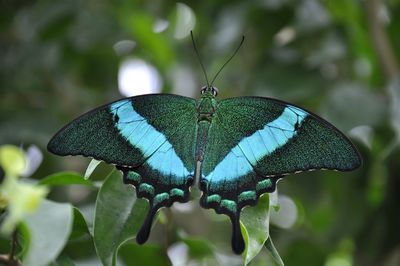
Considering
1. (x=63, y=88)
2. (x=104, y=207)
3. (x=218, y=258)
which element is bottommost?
(x=218, y=258)

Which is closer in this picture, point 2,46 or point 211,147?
point 211,147

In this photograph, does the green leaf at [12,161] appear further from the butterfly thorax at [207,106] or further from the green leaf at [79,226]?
the butterfly thorax at [207,106]

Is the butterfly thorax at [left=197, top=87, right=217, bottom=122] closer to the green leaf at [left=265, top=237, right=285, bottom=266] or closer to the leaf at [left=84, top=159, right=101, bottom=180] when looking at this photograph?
the leaf at [left=84, top=159, right=101, bottom=180]

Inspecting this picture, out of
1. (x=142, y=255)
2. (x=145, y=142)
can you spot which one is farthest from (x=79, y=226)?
(x=142, y=255)

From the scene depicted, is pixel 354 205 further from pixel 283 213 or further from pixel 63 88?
pixel 63 88

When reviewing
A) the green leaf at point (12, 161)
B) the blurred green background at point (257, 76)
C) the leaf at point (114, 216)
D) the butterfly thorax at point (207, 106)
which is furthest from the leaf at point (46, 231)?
the blurred green background at point (257, 76)

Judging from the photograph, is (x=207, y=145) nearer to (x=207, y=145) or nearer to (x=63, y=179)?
(x=207, y=145)

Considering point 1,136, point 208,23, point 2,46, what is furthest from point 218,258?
point 2,46
